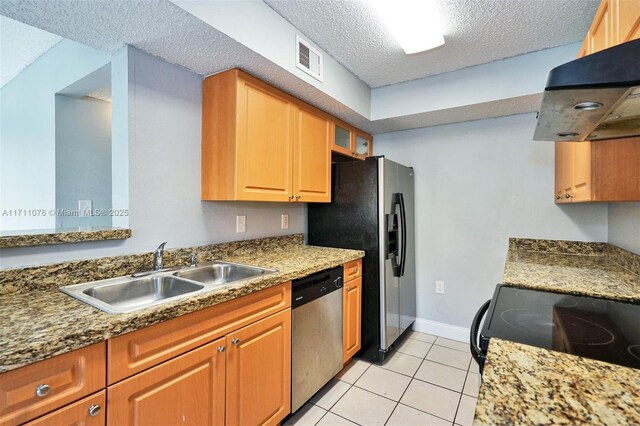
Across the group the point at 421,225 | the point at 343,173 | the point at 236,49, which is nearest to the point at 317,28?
the point at 236,49

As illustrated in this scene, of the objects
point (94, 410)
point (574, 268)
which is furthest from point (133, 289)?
point (574, 268)

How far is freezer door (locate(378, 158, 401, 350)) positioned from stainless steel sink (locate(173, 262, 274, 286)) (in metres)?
1.09

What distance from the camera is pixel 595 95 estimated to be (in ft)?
2.71

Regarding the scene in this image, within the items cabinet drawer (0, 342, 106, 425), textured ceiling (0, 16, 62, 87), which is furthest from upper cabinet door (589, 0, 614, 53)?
textured ceiling (0, 16, 62, 87)

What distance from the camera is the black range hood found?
0.71 metres

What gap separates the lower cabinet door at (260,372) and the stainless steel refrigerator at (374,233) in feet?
3.15

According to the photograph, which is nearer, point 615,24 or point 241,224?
point 615,24

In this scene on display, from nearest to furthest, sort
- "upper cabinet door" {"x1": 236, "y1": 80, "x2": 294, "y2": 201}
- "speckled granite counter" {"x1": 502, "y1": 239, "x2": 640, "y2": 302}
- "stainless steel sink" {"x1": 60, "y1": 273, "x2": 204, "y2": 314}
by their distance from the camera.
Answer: "stainless steel sink" {"x1": 60, "y1": 273, "x2": 204, "y2": 314}
"speckled granite counter" {"x1": 502, "y1": 239, "x2": 640, "y2": 302}
"upper cabinet door" {"x1": 236, "y1": 80, "x2": 294, "y2": 201}

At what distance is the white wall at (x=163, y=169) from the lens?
5.15 feet

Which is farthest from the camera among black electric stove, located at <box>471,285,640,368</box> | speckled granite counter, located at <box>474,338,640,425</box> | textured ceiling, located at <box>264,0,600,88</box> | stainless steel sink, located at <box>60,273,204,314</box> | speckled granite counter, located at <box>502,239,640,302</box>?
textured ceiling, located at <box>264,0,600,88</box>

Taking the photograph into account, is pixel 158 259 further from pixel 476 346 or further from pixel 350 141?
pixel 350 141

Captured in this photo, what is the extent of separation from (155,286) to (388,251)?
1.67 m

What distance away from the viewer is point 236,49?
5.12ft

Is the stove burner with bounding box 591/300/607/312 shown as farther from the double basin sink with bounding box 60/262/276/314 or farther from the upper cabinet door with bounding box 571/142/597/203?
the double basin sink with bounding box 60/262/276/314
